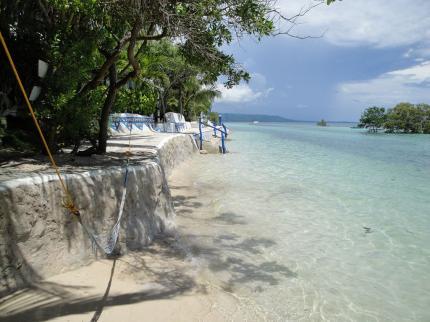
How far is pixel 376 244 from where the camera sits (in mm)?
7578

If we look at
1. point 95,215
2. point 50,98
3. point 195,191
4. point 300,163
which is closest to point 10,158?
point 50,98

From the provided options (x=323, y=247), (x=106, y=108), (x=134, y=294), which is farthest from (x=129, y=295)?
(x=106, y=108)

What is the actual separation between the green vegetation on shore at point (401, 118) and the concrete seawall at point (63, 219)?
8288cm

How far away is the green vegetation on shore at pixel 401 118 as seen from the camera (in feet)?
255

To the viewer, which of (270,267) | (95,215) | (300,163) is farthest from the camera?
(300,163)

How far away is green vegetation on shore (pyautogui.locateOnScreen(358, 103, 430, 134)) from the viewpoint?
7775 centimetres

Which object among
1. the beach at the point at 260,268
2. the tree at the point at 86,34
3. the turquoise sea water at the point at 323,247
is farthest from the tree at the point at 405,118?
the tree at the point at 86,34

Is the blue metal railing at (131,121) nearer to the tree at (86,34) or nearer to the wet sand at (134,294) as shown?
the tree at (86,34)

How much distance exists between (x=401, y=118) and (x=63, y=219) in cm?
8614

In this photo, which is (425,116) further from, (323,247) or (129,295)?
(129,295)

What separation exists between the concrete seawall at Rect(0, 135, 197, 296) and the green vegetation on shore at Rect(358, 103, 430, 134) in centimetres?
8288

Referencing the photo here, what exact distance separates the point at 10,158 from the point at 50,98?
4.14 ft

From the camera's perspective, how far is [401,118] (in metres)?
80.0

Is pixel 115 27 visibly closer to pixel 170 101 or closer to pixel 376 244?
pixel 376 244
